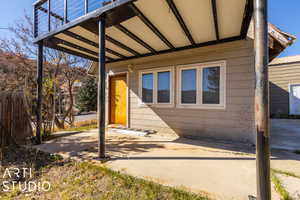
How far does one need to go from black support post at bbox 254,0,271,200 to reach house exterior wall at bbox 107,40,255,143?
2.44 metres

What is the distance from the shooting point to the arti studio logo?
74.5 inches

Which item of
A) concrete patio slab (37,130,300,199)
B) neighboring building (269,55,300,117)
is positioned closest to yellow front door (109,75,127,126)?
concrete patio slab (37,130,300,199)

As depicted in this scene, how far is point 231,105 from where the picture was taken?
3549 mm

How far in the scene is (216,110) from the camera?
3.75m

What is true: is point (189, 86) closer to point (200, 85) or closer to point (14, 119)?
point (200, 85)

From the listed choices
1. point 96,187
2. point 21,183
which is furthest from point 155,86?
point 21,183

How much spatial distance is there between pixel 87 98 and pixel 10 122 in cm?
1025

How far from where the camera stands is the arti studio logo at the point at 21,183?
74.5 inches

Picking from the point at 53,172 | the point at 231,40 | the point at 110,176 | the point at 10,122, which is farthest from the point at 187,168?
the point at 10,122

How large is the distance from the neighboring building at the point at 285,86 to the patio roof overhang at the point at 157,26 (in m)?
6.60

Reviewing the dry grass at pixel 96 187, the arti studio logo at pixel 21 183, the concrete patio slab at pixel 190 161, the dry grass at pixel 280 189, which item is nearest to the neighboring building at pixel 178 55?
the concrete patio slab at pixel 190 161

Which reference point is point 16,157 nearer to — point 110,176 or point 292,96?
point 110,176

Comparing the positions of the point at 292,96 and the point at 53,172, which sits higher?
the point at 292,96

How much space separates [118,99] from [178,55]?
2928 mm
